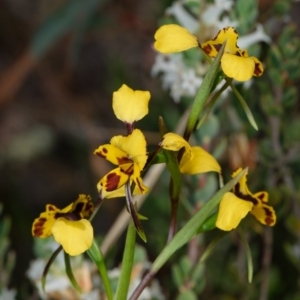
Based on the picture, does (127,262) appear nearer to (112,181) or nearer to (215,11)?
(112,181)

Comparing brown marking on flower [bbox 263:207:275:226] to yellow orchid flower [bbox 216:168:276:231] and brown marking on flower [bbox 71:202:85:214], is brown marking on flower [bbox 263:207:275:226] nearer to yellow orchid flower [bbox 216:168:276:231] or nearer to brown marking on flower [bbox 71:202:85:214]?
yellow orchid flower [bbox 216:168:276:231]

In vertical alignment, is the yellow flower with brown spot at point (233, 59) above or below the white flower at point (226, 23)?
above

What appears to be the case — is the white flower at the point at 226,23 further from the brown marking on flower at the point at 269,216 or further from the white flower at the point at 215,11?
the brown marking on flower at the point at 269,216

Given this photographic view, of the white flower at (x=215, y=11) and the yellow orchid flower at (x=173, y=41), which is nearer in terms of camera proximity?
the yellow orchid flower at (x=173, y=41)

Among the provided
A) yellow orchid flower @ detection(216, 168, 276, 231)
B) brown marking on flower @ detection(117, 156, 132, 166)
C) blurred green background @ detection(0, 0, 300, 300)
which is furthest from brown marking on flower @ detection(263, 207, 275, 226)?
blurred green background @ detection(0, 0, 300, 300)

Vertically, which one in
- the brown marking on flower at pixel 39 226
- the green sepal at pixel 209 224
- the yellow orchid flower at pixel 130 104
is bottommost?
the green sepal at pixel 209 224

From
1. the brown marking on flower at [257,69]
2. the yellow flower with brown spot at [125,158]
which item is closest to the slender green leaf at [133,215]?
the yellow flower with brown spot at [125,158]
